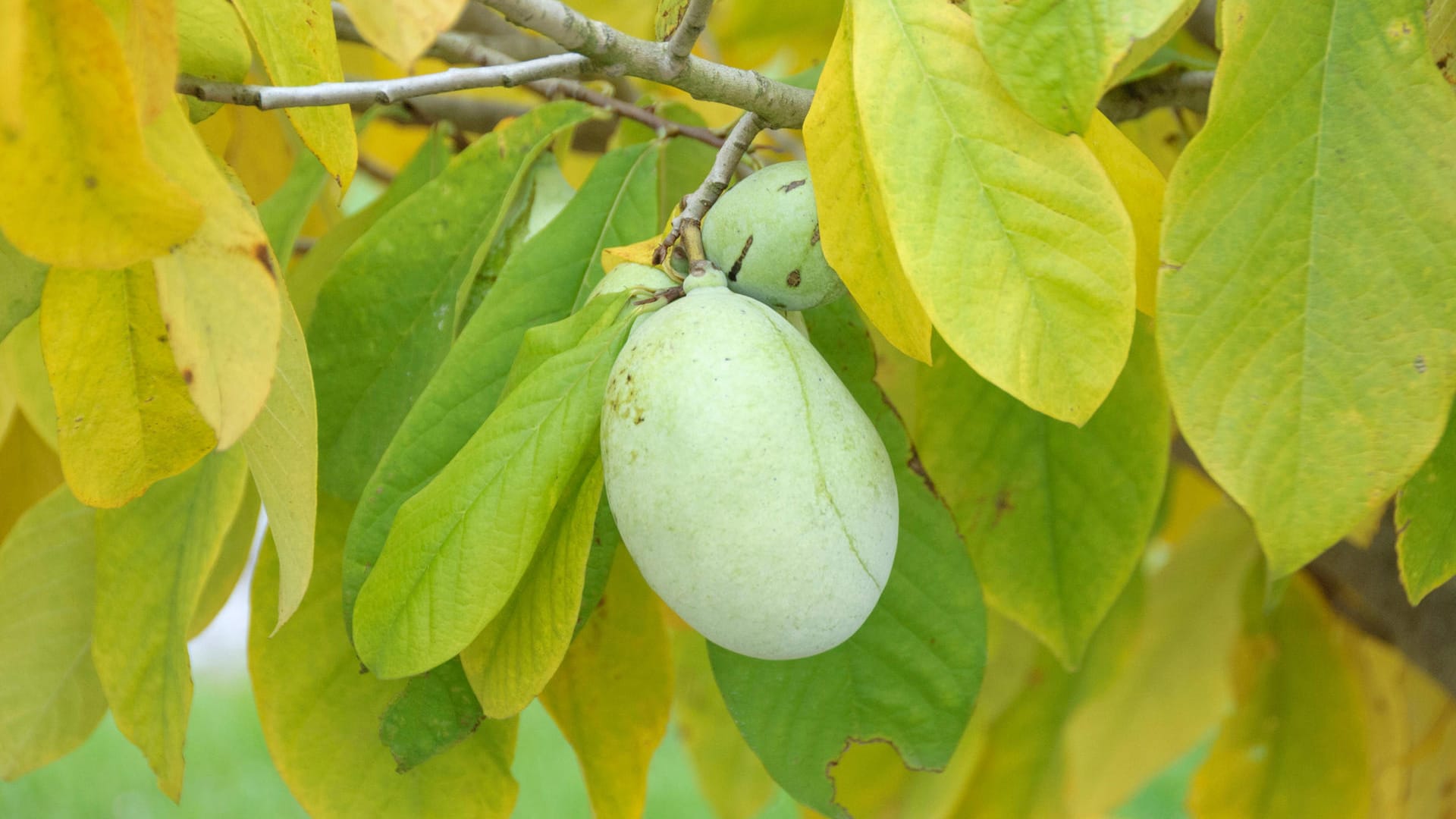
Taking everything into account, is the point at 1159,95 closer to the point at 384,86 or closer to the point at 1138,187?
the point at 1138,187

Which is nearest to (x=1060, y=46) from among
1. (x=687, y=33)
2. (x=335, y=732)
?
(x=687, y=33)

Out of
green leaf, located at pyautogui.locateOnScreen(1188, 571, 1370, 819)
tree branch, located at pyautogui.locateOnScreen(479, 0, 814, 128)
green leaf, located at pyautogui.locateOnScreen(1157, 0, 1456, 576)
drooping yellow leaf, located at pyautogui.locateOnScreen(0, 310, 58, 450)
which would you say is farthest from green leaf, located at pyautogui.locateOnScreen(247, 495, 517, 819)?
green leaf, located at pyautogui.locateOnScreen(1188, 571, 1370, 819)

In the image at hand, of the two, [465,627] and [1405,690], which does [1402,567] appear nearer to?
[465,627]

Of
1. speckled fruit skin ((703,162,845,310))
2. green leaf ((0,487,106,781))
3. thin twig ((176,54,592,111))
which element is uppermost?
thin twig ((176,54,592,111))

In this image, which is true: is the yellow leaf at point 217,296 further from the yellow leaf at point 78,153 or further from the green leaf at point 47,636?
the green leaf at point 47,636

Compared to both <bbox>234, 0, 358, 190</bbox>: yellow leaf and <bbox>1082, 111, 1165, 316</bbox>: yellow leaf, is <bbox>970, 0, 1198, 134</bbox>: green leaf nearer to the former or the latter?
<bbox>1082, 111, 1165, 316</bbox>: yellow leaf

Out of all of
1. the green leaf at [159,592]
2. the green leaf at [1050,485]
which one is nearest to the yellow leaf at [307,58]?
the green leaf at [159,592]
